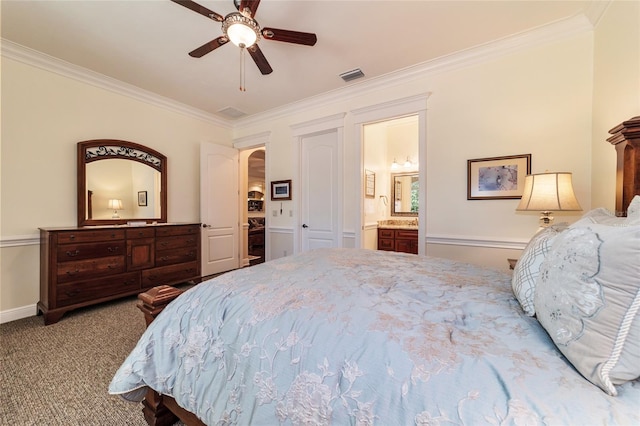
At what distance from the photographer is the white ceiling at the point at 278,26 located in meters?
2.14

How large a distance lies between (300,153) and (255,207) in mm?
5549

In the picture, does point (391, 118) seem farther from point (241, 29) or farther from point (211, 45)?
point (211, 45)

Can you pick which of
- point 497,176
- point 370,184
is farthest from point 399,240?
point 497,176

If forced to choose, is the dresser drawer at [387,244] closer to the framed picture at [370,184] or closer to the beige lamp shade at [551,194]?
the framed picture at [370,184]

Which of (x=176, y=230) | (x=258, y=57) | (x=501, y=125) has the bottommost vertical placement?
(x=176, y=230)

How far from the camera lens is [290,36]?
209cm

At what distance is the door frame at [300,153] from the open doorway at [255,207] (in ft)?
6.90

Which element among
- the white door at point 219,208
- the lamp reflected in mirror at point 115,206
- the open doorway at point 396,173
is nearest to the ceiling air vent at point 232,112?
the white door at point 219,208

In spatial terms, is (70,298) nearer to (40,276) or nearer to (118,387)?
(40,276)

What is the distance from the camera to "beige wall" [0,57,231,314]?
2697mm

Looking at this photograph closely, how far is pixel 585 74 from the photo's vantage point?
2291 mm

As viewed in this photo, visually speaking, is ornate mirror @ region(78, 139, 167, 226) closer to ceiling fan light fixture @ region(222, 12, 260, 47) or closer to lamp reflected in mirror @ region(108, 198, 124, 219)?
lamp reflected in mirror @ region(108, 198, 124, 219)

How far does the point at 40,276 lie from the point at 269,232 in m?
2.76

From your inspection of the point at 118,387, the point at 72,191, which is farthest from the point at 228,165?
the point at 118,387
